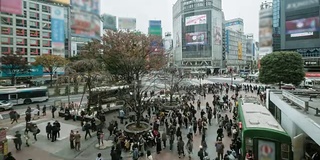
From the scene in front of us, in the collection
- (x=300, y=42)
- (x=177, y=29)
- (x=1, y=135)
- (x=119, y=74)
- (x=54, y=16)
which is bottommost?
(x=1, y=135)

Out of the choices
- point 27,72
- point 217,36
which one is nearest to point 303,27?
point 217,36

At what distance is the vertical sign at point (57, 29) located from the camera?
51469 millimetres

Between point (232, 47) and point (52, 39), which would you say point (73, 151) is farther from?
point (232, 47)

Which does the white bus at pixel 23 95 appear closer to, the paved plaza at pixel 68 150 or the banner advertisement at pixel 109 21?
the paved plaza at pixel 68 150

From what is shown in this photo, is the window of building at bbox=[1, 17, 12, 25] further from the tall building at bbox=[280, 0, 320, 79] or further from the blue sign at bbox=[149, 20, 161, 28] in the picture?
the blue sign at bbox=[149, 20, 161, 28]

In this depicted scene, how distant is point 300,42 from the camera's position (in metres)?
51.4

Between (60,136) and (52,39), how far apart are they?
42.8 meters

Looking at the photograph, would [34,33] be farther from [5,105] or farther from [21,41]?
[5,105]

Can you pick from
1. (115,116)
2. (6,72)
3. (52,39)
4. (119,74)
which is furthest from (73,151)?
(52,39)

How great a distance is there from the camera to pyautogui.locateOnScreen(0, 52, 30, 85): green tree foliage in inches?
1517

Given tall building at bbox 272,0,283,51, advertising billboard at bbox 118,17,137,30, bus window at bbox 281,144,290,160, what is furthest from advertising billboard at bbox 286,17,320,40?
advertising billboard at bbox 118,17,137,30

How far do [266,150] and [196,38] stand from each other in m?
83.9

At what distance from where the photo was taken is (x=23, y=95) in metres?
27.2

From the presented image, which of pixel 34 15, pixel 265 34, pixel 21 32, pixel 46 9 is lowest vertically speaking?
pixel 21 32
